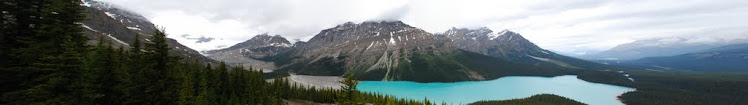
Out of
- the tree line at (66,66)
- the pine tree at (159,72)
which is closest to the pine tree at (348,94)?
the tree line at (66,66)

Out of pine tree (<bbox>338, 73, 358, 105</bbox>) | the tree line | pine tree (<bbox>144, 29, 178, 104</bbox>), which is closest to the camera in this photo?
the tree line

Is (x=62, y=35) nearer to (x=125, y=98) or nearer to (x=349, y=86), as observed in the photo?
(x=125, y=98)

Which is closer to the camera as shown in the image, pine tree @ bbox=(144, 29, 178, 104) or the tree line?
the tree line

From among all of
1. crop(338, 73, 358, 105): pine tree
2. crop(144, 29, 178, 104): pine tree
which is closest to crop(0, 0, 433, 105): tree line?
crop(144, 29, 178, 104): pine tree

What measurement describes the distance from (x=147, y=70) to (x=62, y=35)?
7.67 meters

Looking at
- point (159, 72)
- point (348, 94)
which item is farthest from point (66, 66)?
point (348, 94)

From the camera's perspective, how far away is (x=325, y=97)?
159375 millimetres

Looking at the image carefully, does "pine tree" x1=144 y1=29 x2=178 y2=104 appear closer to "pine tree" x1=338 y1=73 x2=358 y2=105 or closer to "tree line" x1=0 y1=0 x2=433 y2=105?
"tree line" x1=0 y1=0 x2=433 y2=105

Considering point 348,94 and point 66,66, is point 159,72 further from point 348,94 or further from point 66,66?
point 348,94

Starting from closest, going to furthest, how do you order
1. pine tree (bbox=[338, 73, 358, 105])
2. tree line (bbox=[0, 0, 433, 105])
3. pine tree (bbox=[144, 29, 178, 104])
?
tree line (bbox=[0, 0, 433, 105])
pine tree (bbox=[144, 29, 178, 104])
pine tree (bbox=[338, 73, 358, 105])

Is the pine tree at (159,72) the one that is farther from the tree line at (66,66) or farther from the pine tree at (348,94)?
the pine tree at (348,94)

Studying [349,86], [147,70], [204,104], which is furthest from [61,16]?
[204,104]

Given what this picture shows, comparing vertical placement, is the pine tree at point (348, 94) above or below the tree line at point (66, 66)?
below

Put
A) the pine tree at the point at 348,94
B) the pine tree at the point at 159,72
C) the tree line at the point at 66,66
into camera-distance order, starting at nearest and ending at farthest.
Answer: the tree line at the point at 66,66
the pine tree at the point at 159,72
the pine tree at the point at 348,94
